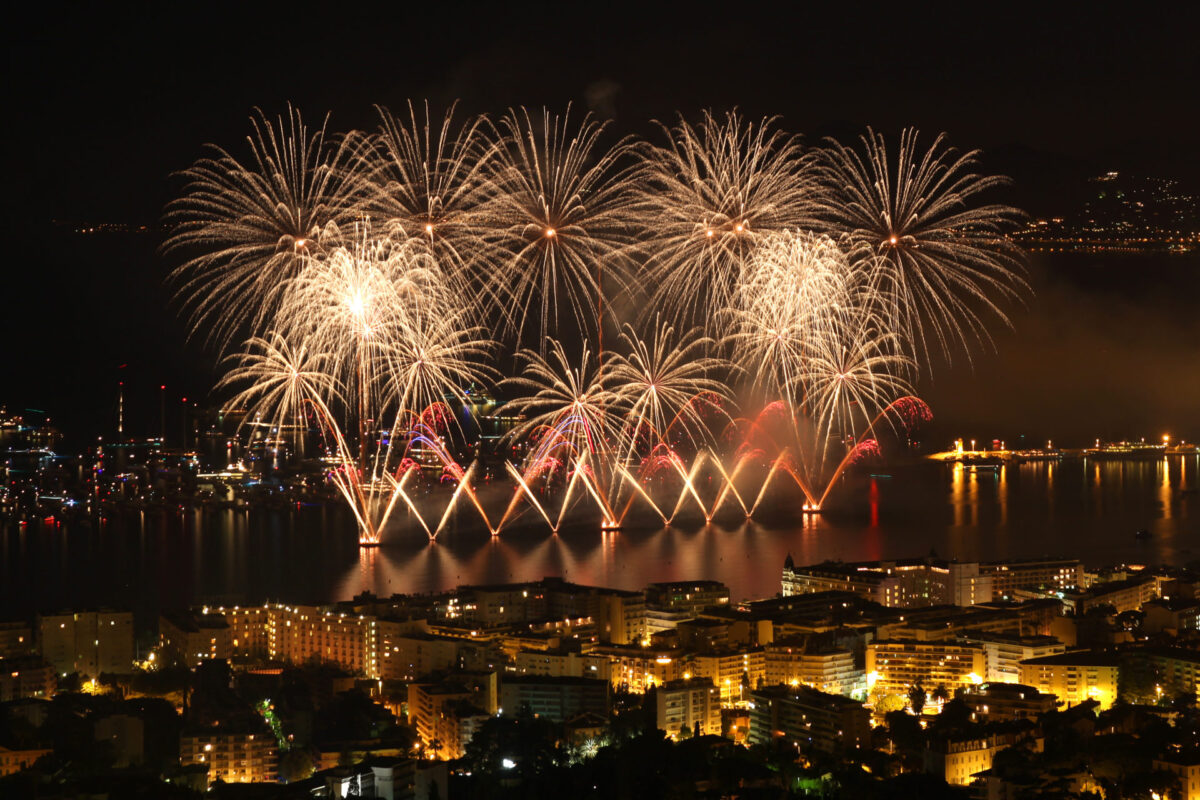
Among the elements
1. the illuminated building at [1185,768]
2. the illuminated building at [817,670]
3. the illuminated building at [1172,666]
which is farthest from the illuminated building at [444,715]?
the illuminated building at [1172,666]

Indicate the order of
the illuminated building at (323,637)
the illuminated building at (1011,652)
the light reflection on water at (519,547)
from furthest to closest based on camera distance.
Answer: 1. the light reflection on water at (519,547)
2. the illuminated building at (323,637)
3. the illuminated building at (1011,652)

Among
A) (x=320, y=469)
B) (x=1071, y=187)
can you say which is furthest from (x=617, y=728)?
(x=320, y=469)

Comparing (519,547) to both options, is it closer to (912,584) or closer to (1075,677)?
(912,584)

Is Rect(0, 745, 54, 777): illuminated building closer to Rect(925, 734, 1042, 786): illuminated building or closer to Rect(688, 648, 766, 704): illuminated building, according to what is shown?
Rect(688, 648, 766, 704): illuminated building

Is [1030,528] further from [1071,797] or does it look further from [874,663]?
[1071,797]

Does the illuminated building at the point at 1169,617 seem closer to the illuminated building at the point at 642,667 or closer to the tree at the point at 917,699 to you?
the tree at the point at 917,699

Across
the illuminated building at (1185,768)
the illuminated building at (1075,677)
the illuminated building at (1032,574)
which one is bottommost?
the illuminated building at (1185,768)
